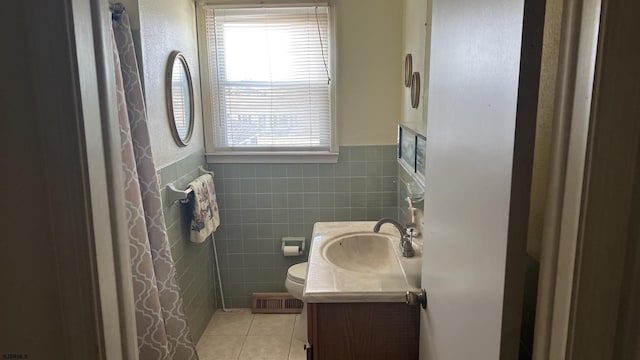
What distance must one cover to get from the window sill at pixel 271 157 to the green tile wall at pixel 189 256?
12cm

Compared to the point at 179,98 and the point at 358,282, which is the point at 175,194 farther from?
the point at 358,282

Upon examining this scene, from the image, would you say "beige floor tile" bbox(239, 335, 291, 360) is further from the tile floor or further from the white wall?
the white wall

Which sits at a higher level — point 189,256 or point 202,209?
point 202,209

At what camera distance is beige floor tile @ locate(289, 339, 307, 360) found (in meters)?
2.71

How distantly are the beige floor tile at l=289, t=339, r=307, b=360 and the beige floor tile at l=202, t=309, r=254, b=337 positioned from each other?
372mm

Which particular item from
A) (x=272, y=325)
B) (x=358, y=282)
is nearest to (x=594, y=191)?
(x=358, y=282)

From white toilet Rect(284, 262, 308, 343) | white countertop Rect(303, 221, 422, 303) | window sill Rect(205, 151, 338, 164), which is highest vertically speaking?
window sill Rect(205, 151, 338, 164)

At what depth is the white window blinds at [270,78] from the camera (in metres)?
2.98

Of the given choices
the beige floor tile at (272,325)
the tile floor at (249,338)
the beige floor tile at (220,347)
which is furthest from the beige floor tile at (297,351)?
the beige floor tile at (220,347)

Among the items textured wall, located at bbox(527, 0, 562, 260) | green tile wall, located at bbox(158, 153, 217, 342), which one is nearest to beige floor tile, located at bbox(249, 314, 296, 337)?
green tile wall, located at bbox(158, 153, 217, 342)

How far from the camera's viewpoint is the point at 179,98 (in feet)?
8.55

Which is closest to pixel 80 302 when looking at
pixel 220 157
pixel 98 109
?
pixel 98 109

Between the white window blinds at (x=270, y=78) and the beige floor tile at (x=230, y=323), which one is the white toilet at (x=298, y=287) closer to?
the beige floor tile at (x=230, y=323)

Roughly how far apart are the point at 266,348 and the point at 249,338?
0.18 metres
